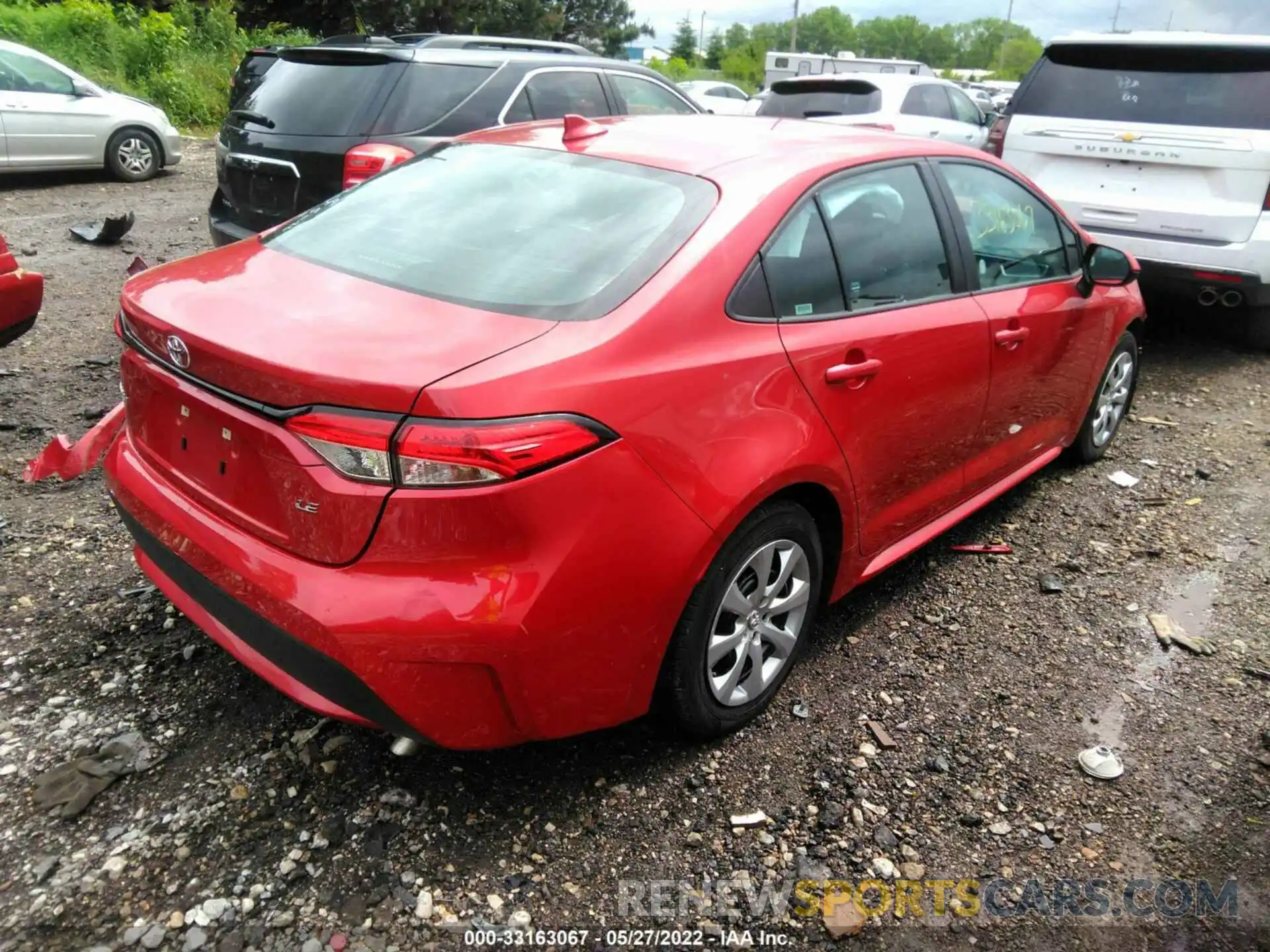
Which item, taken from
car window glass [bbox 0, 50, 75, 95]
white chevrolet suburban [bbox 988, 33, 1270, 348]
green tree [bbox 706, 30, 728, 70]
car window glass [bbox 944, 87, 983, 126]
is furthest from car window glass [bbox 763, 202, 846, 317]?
green tree [bbox 706, 30, 728, 70]

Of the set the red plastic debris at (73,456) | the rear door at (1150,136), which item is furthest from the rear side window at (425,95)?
the rear door at (1150,136)

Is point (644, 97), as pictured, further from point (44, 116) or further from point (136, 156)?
point (136, 156)

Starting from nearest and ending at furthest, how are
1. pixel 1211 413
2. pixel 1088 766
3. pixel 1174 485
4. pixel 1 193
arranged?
pixel 1088 766, pixel 1174 485, pixel 1211 413, pixel 1 193

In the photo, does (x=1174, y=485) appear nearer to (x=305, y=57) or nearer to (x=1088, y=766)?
(x=1088, y=766)

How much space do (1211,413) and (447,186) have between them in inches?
192

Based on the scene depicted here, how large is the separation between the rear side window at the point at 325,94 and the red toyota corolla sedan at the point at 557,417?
2.63 meters

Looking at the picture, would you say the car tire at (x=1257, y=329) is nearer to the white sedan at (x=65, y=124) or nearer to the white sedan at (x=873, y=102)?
the white sedan at (x=873, y=102)

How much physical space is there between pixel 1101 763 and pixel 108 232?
330 inches

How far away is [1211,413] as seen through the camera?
5.71 m

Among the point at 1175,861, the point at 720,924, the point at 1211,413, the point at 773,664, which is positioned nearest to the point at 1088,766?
the point at 1175,861

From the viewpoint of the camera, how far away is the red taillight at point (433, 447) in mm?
1949

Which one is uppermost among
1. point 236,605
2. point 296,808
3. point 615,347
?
point 615,347

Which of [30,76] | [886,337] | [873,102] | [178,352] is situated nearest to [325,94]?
[178,352]

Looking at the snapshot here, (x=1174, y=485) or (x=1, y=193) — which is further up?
(x=1, y=193)
